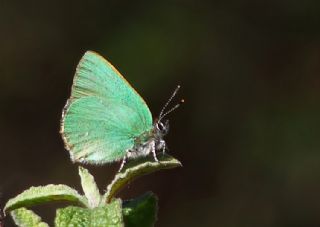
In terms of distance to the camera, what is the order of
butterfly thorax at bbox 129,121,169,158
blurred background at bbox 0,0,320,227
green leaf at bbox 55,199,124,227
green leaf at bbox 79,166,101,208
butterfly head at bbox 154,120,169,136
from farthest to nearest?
1. blurred background at bbox 0,0,320,227
2. butterfly head at bbox 154,120,169,136
3. butterfly thorax at bbox 129,121,169,158
4. green leaf at bbox 79,166,101,208
5. green leaf at bbox 55,199,124,227

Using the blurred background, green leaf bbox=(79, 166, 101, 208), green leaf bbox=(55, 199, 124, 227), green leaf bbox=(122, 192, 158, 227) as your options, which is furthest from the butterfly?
the blurred background

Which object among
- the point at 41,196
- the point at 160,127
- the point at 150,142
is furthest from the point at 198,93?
the point at 41,196

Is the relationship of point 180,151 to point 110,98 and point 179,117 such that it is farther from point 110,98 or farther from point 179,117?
point 110,98

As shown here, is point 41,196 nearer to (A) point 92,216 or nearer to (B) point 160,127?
(A) point 92,216

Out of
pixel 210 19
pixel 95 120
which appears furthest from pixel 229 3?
pixel 95 120

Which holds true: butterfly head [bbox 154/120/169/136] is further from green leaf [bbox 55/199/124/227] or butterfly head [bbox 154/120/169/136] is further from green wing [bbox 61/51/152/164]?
green leaf [bbox 55/199/124/227]

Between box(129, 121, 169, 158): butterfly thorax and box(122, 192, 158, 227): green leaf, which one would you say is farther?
box(129, 121, 169, 158): butterfly thorax

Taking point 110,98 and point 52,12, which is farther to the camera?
point 52,12

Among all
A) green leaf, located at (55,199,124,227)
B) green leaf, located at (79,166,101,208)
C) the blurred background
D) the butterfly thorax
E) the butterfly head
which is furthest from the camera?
the blurred background
